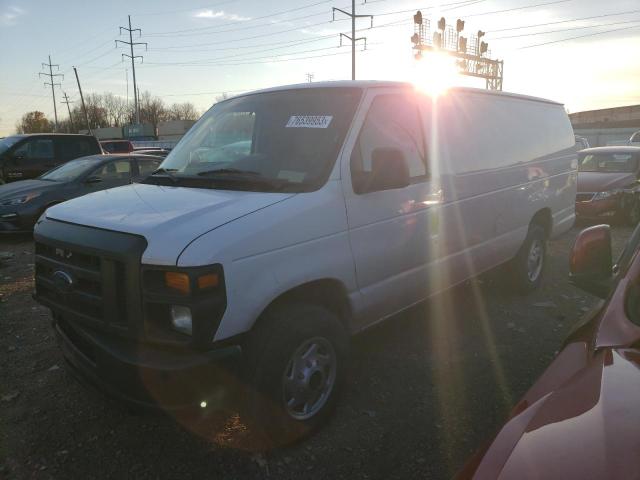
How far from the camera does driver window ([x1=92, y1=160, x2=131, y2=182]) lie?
9164 mm

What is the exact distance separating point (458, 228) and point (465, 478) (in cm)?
293

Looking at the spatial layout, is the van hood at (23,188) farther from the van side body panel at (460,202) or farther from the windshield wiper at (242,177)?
the van side body panel at (460,202)

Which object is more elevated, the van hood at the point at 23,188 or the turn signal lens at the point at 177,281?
the van hood at the point at 23,188

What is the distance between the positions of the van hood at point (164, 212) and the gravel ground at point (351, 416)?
3.55ft

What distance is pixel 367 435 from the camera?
3010 millimetres

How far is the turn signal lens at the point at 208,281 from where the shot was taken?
90.0 inches

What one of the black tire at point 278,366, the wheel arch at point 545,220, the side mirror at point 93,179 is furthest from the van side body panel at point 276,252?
the side mirror at point 93,179

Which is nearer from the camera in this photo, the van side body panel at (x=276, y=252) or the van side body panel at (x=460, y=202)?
the van side body panel at (x=276, y=252)

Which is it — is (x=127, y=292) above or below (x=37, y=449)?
above

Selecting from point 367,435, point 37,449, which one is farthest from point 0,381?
point 367,435

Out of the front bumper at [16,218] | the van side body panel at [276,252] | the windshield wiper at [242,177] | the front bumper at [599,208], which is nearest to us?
the van side body panel at [276,252]

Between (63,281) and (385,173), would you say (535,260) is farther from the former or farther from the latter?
(63,281)

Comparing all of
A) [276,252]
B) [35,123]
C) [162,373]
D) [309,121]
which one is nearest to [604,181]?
[309,121]

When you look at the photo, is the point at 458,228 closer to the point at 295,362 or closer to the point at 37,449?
the point at 295,362
